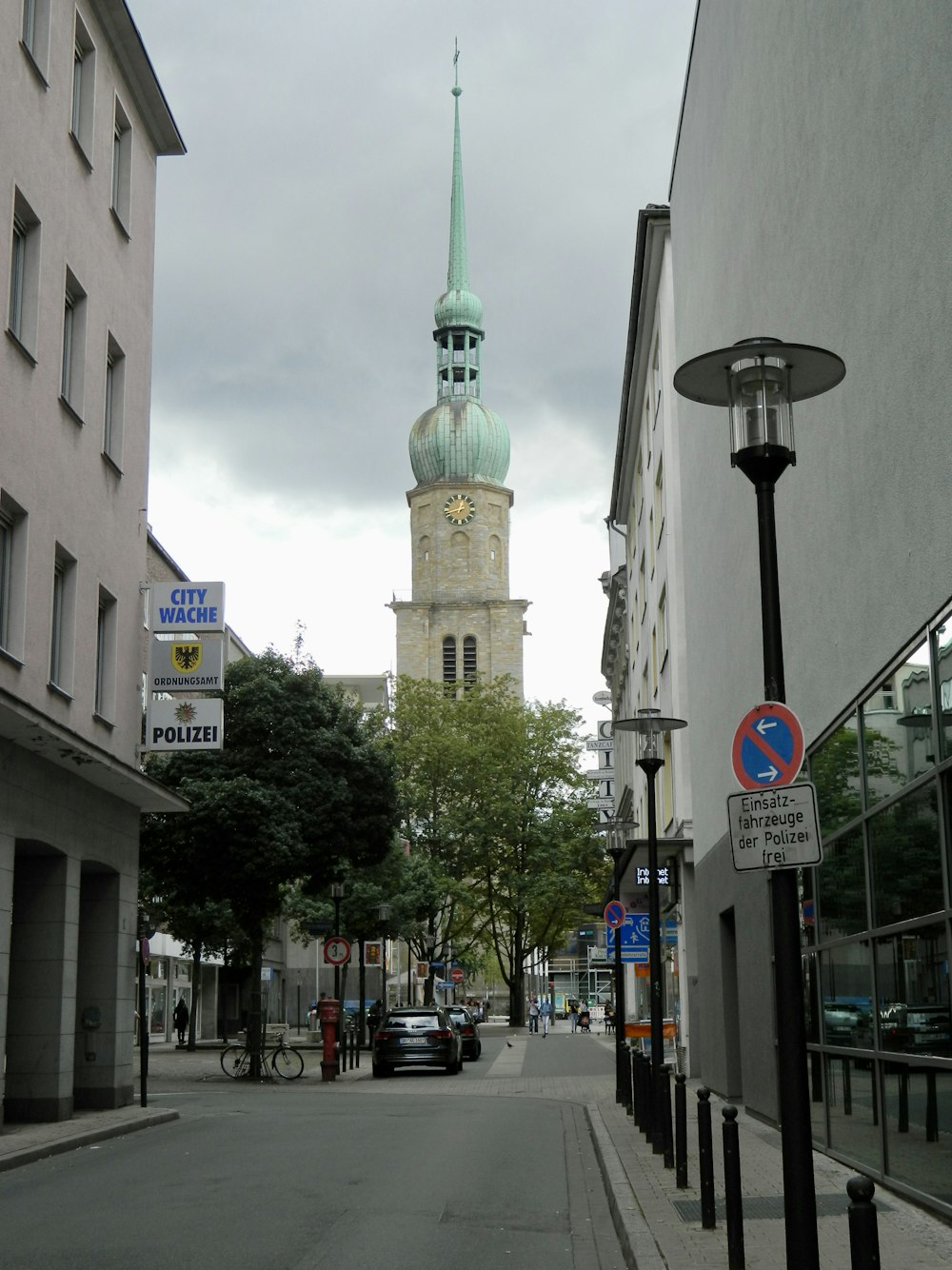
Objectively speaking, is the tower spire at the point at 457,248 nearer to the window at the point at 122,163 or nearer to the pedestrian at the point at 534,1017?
the pedestrian at the point at 534,1017

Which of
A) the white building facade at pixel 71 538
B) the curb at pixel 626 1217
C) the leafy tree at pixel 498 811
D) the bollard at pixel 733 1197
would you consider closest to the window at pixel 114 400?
the white building facade at pixel 71 538

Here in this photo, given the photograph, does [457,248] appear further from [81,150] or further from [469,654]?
[81,150]

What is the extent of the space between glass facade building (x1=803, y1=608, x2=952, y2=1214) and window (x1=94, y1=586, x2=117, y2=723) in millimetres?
11599

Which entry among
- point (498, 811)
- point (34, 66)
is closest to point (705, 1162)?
point (34, 66)

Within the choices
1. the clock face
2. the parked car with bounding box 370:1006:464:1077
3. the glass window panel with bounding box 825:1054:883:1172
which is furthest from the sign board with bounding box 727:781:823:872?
the clock face

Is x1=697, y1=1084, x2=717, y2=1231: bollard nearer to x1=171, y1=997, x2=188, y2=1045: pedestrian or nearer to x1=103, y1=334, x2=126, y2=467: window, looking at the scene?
x1=103, y1=334, x2=126, y2=467: window

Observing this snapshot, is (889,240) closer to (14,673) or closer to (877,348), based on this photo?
(877,348)

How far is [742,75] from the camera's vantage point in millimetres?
17328

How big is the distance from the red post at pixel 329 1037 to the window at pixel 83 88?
54.7 ft

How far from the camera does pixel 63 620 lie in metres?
20.5

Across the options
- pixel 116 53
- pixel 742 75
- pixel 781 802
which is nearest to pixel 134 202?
pixel 116 53

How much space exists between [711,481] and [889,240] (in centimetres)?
1188

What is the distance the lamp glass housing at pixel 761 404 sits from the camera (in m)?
7.73

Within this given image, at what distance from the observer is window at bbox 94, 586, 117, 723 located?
2228cm
